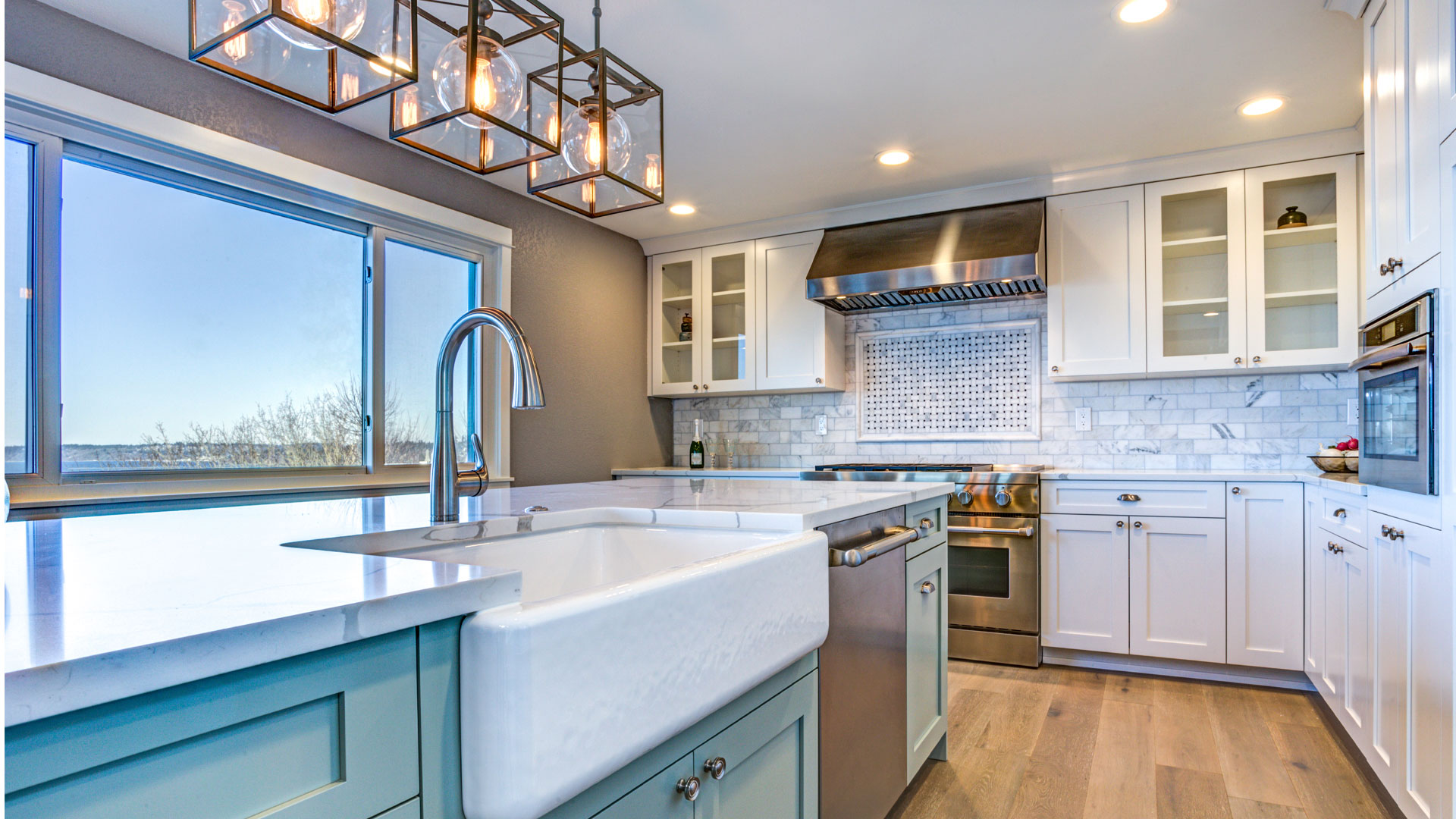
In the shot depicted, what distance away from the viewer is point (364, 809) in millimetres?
775

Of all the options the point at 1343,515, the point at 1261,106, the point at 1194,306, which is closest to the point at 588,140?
the point at 1343,515

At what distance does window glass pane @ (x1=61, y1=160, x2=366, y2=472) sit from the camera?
2.50 meters

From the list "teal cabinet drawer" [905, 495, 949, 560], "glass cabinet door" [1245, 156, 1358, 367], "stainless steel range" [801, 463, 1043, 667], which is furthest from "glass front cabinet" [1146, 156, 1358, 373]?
"teal cabinet drawer" [905, 495, 949, 560]

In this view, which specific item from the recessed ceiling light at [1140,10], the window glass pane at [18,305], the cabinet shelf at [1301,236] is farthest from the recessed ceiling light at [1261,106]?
the window glass pane at [18,305]

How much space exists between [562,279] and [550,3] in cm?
198

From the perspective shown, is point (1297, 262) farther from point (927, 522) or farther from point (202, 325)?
point (202, 325)

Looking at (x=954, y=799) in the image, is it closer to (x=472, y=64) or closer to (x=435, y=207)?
(x=472, y=64)

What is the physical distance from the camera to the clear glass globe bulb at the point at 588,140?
187 centimetres

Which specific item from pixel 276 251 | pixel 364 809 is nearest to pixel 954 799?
pixel 364 809

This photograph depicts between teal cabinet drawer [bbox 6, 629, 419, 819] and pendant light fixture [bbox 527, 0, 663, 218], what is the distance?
1332 mm

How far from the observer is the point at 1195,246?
3.65 meters

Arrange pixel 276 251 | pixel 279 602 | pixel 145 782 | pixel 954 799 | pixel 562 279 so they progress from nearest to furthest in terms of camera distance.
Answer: pixel 145 782, pixel 279 602, pixel 954 799, pixel 276 251, pixel 562 279

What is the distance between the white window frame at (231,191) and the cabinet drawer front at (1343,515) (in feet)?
10.3

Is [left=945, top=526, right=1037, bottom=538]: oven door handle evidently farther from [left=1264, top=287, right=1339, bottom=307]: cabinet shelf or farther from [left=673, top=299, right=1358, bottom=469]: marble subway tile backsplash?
[left=1264, top=287, right=1339, bottom=307]: cabinet shelf
